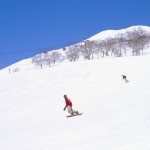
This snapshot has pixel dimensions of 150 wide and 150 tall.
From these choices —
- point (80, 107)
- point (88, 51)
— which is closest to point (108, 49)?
point (88, 51)

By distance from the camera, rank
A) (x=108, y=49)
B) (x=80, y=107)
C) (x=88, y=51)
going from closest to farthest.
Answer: (x=80, y=107) → (x=108, y=49) → (x=88, y=51)

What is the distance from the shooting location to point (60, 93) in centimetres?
4188

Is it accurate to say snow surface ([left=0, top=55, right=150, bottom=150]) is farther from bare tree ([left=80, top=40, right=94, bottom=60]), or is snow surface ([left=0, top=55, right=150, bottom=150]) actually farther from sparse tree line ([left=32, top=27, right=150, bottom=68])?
sparse tree line ([left=32, top=27, right=150, bottom=68])

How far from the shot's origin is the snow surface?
13.8 meters

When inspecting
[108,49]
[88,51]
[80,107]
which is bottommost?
[80,107]

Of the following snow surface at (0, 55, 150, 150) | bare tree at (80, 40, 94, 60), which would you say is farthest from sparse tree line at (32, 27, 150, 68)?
snow surface at (0, 55, 150, 150)

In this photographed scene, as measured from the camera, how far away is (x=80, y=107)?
28.0m

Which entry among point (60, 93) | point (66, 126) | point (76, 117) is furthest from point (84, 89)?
point (66, 126)

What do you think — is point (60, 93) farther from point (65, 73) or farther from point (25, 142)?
point (25, 142)

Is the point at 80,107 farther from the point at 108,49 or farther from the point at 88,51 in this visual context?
the point at 88,51

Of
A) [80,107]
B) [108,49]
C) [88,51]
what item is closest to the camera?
[80,107]

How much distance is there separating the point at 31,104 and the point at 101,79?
11795 millimetres

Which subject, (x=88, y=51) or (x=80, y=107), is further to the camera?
(x=88, y=51)

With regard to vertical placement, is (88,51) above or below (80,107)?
above
